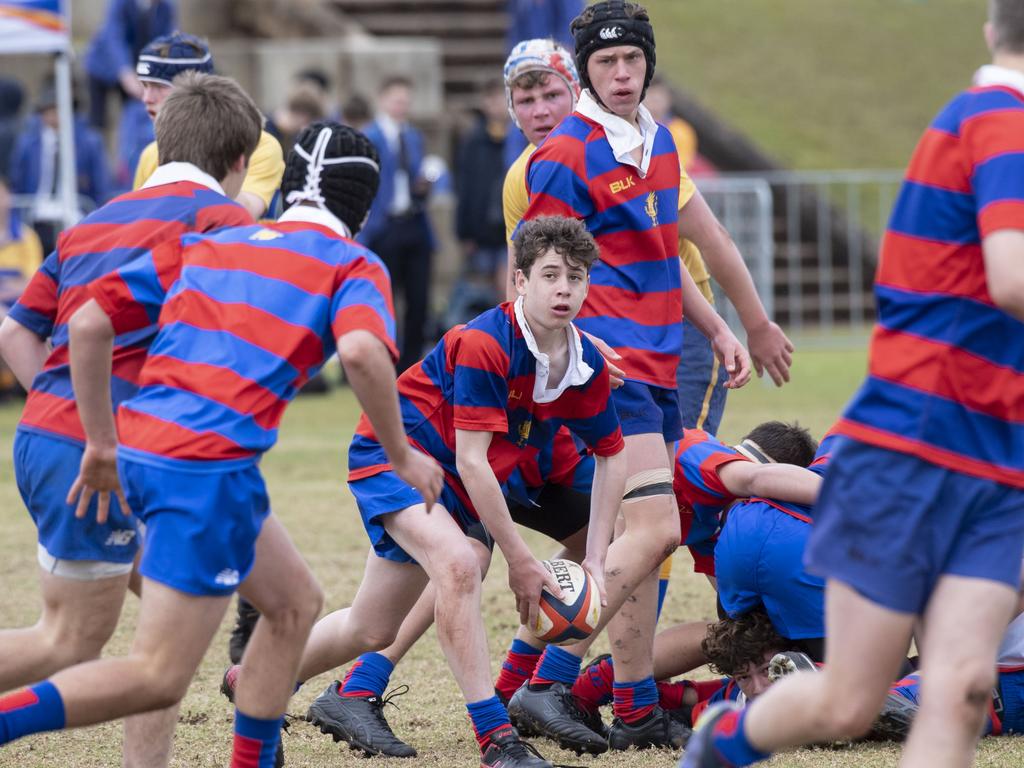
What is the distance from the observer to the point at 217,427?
12.2ft

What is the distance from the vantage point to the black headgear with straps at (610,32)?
515cm

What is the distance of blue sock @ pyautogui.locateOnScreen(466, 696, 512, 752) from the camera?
4.51 meters

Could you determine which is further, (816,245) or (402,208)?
(816,245)

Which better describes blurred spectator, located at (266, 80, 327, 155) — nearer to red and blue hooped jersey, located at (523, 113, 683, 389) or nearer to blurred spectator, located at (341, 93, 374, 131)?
blurred spectator, located at (341, 93, 374, 131)

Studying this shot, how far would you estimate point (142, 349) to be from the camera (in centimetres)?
416

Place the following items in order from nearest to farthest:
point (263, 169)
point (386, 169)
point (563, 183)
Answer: point (563, 183)
point (263, 169)
point (386, 169)

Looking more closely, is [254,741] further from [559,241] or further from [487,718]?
[559,241]

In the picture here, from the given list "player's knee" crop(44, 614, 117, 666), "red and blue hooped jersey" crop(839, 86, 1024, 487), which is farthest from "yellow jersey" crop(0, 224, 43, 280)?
"red and blue hooped jersey" crop(839, 86, 1024, 487)

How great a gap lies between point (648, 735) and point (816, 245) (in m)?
13.3

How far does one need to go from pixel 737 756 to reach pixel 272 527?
130cm

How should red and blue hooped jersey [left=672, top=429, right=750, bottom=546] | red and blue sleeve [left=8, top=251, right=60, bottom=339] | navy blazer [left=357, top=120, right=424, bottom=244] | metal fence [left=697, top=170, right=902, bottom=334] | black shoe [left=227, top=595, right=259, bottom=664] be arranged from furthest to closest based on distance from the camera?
metal fence [left=697, top=170, right=902, bottom=334], navy blazer [left=357, top=120, right=424, bottom=244], black shoe [left=227, top=595, right=259, bottom=664], red and blue hooped jersey [left=672, top=429, right=750, bottom=546], red and blue sleeve [left=8, top=251, right=60, bottom=339]

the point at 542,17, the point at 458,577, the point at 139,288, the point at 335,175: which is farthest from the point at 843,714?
the point at 542,17

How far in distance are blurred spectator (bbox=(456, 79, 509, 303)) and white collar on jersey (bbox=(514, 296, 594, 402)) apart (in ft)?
29.6

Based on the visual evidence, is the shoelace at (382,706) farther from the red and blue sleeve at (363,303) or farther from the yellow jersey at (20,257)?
the yellow jersey at (20,257)
